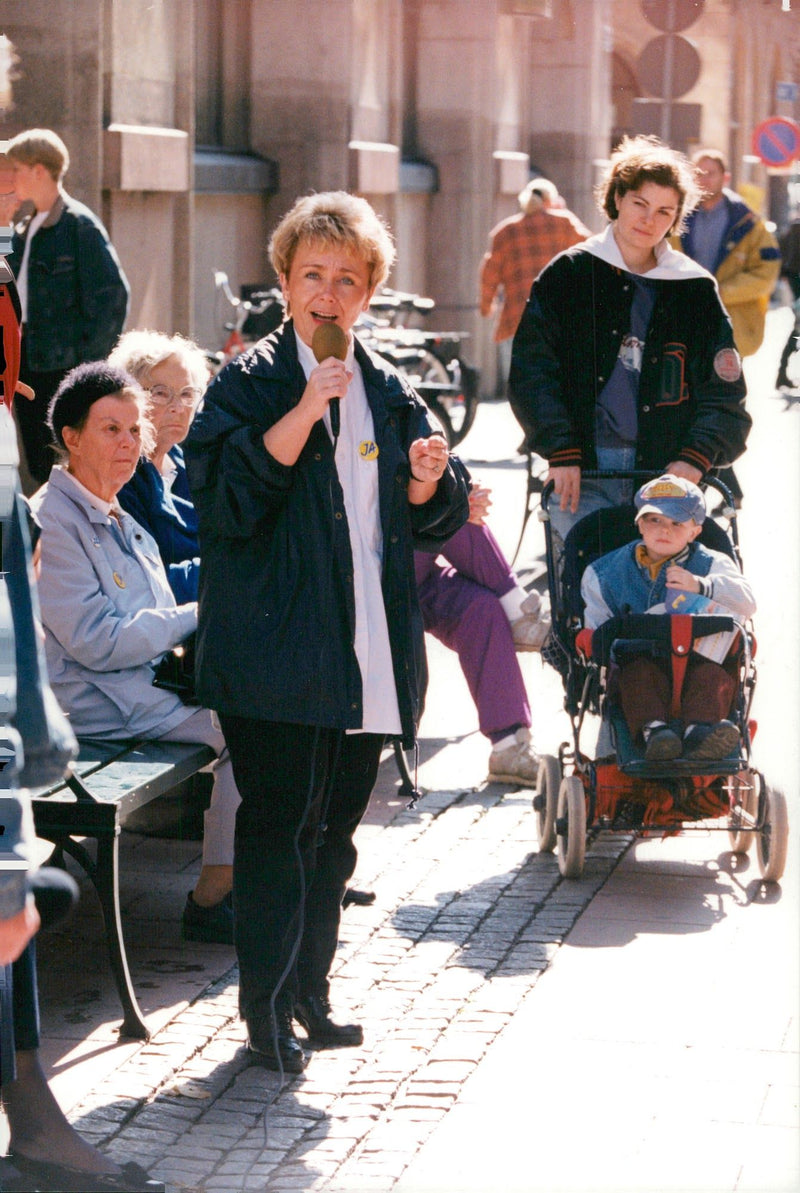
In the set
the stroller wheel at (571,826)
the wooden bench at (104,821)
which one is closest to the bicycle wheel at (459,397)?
the stroller wheel at (571,826)

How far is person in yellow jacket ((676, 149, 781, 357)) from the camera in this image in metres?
11.6

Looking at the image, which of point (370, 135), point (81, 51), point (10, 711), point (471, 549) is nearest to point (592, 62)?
point (370, 135)

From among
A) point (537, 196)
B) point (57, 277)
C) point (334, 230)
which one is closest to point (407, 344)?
point (537, 196)

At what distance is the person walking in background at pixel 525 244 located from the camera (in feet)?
49.0

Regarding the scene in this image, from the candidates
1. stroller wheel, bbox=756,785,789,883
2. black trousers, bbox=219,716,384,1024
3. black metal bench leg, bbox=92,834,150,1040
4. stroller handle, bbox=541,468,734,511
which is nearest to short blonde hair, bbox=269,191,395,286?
black trousers, bbox=219,716,384,1024

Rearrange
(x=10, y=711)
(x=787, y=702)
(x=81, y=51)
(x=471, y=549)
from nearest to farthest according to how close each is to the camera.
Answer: (x=10, y=711)
(x=471, y=549)
(x=787, y=702)
(x=81, y=51)

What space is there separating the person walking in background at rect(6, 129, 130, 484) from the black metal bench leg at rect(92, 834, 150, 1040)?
3.93 m

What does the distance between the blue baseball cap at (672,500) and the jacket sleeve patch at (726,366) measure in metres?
0.50

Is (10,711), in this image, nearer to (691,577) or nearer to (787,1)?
(787,1)

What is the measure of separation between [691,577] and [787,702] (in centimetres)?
271

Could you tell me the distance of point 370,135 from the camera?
17.5m

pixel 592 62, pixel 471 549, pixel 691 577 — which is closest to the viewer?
pixel 691 577

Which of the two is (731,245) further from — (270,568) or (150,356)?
(270,568)

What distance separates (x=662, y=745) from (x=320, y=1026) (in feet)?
5.10
